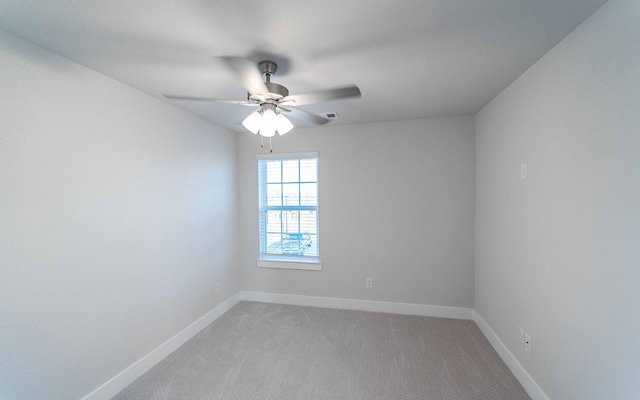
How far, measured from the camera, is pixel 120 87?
202cm

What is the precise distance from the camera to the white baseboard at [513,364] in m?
1.79

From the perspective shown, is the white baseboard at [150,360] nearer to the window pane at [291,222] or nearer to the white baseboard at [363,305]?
the white baseboard at [363,305]

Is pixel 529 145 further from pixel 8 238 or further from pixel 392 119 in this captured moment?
pixel 8 238

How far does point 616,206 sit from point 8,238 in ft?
10.1

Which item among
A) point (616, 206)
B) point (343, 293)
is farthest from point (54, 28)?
point (343, 293)

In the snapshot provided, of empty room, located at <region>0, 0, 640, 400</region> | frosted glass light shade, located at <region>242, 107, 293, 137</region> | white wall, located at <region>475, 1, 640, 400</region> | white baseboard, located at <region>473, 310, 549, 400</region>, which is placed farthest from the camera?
white baseboard, located at <region>473, 310, 549, 400</region>

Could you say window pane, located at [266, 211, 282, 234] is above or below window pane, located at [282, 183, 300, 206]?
below

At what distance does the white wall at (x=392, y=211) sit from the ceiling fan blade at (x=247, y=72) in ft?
6.39

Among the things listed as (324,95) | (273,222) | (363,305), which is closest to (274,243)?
(273,222)

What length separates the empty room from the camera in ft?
4.23

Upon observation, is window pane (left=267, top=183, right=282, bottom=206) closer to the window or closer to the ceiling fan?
the window

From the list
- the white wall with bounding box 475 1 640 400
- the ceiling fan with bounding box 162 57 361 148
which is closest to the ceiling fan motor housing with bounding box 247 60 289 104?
A: the ceiling fan with bounding box 162 57 361 148

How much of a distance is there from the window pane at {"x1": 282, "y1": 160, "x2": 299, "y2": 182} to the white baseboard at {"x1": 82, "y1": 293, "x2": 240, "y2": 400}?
5.94 ft

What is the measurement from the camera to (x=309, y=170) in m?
3.51
